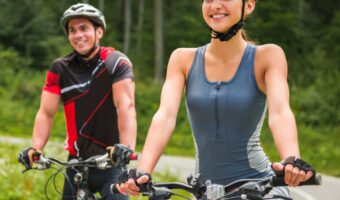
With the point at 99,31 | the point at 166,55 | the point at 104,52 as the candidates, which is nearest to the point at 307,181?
the point at 104,52

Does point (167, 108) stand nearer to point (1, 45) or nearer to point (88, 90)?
point (88, 90)

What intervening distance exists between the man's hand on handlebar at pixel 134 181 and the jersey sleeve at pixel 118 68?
251cm

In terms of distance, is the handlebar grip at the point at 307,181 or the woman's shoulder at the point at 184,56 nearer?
the handlebar grip at the point at 307,181

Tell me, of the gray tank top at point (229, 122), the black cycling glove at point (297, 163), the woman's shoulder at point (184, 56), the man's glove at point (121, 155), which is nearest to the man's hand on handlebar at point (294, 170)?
the black cycling glove at point (297, 163)

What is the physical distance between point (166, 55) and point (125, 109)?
153 ft

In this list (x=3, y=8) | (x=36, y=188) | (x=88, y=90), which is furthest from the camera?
(x=3, y=8)

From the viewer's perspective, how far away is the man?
18.3ft

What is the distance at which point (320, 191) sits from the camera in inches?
553

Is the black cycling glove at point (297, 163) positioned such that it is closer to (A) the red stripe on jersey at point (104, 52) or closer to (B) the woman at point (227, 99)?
(B) the woman at point (227, 99)

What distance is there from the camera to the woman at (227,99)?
11.4 ft

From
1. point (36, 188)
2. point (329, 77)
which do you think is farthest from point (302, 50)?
point (36, 188)

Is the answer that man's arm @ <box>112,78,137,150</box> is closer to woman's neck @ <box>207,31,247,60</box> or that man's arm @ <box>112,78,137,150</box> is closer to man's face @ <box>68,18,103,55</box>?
man's face @ <box>68,18,103,55</box>

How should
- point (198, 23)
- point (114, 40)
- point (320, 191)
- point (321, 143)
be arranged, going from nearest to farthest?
point (320, 191) → point (321, 143) → point (198, 23) → point (114, 40)

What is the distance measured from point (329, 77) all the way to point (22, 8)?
24.5 meters
